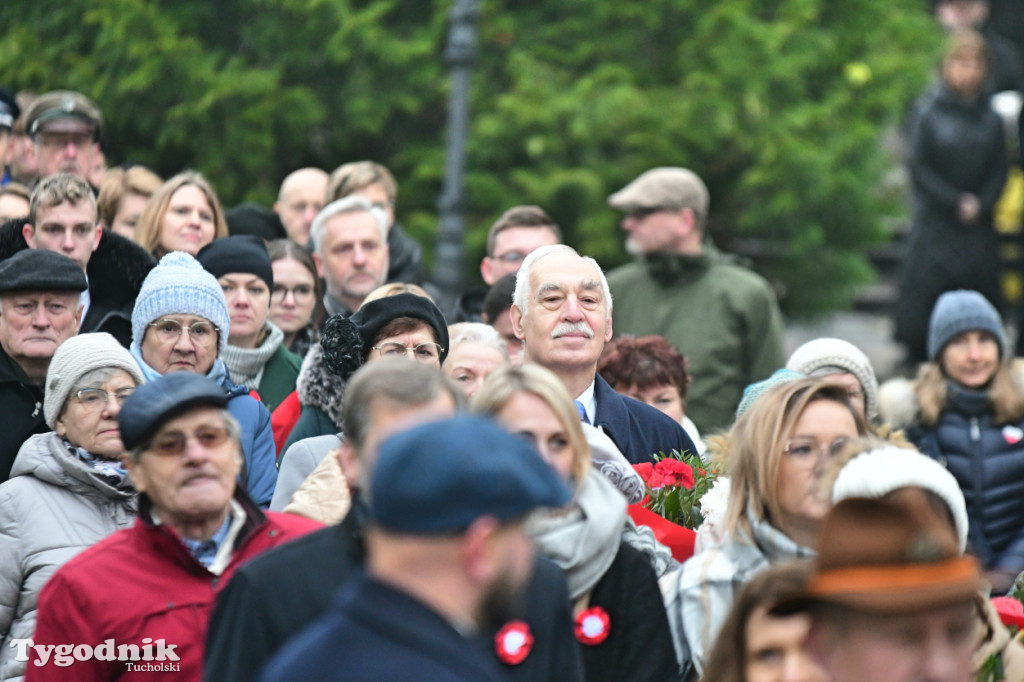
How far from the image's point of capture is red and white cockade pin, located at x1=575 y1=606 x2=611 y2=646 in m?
4.17

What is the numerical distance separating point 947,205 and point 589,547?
9850 millimetres

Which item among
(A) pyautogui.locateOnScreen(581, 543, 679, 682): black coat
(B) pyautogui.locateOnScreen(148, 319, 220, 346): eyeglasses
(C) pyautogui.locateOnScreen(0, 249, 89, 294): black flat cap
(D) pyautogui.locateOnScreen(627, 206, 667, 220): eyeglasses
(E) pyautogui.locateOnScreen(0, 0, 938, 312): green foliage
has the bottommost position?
(A) pyautogui.locateOnScreen(581, 543, 679, 682): black coat

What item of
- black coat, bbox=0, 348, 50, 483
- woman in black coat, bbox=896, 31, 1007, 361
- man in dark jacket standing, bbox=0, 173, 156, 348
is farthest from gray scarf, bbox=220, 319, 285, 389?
woman in black coat, bbox=896, 31, 1007, 361

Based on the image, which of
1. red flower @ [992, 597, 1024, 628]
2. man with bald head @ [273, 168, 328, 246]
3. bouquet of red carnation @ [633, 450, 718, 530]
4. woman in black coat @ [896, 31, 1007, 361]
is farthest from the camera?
woman in black coat @ [896, 31, 1007, 361]

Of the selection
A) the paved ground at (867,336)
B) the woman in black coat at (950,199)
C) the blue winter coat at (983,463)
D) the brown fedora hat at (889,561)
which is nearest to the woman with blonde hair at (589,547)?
the brown fedora hat at (889,561)

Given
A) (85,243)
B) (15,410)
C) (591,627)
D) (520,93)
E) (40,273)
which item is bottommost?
(591,627)

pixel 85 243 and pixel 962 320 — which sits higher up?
pixel 85 243

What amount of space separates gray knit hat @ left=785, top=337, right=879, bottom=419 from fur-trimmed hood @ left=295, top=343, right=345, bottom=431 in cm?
201

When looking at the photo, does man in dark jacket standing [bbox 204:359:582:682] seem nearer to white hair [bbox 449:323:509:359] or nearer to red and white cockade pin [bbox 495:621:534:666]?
red and white cockade pin [bbox 495:621:534:666]

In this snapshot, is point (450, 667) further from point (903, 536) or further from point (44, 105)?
point (44, 105)

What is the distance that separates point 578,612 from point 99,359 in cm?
210

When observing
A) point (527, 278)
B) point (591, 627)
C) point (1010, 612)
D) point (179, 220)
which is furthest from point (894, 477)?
point (179, 220)

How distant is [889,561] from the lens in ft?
9.18

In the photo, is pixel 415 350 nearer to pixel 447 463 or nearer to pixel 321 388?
pixel 321 388
